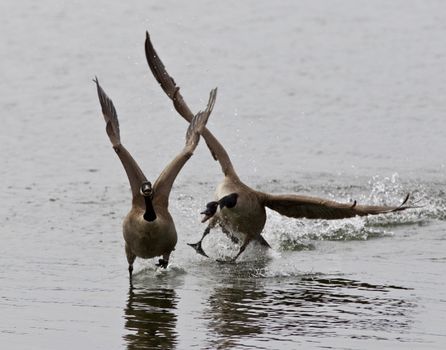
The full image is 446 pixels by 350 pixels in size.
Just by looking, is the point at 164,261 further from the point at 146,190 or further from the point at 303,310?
the point at 303,310

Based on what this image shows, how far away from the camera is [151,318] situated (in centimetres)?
966

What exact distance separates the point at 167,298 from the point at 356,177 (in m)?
6.67

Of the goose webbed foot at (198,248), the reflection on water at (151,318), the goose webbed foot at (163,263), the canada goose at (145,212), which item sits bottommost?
the reflection on water at (151,318)

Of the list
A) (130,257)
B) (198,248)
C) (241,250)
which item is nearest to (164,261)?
(130,257)

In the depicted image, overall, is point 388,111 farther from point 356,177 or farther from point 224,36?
point 224,36

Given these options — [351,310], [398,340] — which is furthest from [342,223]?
[398,340]

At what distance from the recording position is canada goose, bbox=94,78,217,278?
425 inches

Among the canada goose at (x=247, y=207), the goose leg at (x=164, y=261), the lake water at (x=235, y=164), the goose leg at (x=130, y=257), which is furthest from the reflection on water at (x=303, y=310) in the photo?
the canada goose at (x=247, y=207)

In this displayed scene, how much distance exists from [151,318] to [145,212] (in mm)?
1434

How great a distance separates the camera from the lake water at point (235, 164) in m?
9.66

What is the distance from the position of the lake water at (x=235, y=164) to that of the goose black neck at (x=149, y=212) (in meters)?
0.70

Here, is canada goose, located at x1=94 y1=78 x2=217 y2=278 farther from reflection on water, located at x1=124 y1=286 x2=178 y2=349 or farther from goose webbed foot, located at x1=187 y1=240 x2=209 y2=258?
goose webbed foot, located at x1=187 y1=240 x2=209 y2=258

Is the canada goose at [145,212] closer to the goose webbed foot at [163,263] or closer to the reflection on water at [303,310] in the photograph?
the goose webbed foot at [163,263]

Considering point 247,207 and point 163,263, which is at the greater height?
point 247,207
